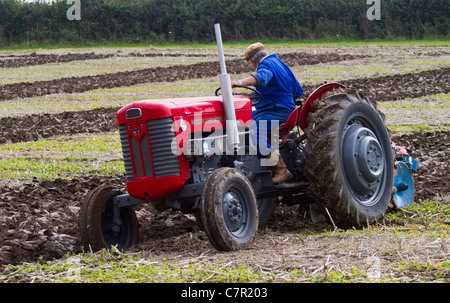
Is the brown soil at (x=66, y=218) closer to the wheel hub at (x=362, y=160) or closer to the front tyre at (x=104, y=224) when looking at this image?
the front tyre at (x=104, y=224)

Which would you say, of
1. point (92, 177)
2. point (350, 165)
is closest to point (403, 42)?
point (92, 177)

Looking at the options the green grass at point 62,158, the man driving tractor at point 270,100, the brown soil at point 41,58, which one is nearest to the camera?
the man driving tractor at point 270,100

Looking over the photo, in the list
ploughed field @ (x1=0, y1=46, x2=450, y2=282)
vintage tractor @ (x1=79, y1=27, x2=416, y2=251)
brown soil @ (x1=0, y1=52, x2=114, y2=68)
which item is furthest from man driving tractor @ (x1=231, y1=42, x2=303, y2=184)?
brown soil @ (x1=0, y1=52, x2=114, y2=68)

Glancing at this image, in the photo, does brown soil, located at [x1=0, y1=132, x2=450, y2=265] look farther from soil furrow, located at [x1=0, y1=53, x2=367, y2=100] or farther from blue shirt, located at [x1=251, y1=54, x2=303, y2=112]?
soil furrow, located at [x1=0, y1=53, x2=367, y2=100]

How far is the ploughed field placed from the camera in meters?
6.80

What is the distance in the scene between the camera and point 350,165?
6.57 m

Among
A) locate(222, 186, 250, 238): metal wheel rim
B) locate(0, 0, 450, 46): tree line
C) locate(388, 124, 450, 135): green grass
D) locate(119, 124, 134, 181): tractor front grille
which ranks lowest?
locate(388, 124, 450, 135): green grass

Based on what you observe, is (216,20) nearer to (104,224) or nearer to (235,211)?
(104,224)

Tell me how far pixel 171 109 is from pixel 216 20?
113 ft

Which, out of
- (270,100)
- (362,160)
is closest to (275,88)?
(270,100)

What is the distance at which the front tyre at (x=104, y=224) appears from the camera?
6168 millimetres

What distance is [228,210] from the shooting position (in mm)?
5785

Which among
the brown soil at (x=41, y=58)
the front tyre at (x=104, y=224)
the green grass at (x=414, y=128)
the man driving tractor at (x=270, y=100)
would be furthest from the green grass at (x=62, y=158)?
the brown soil at (x=41, y=58)

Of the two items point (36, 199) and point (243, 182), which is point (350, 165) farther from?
point (36, 199)
